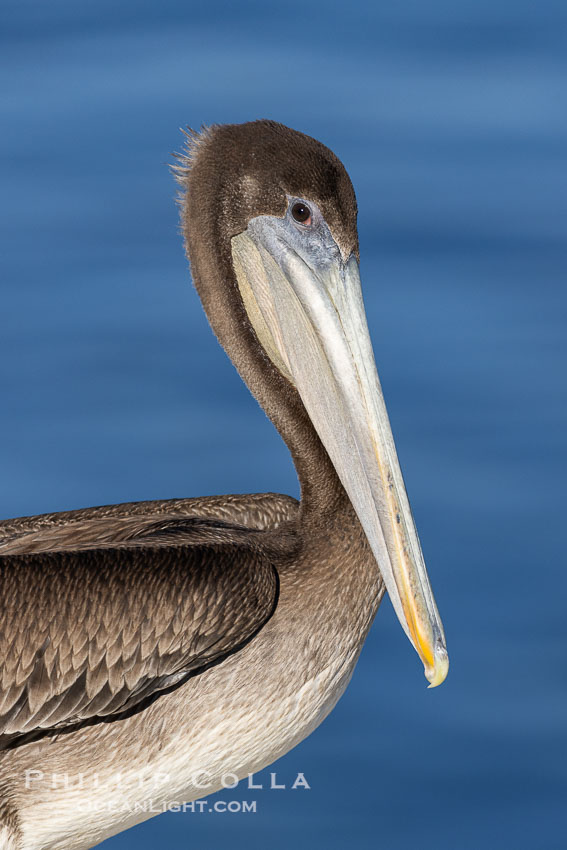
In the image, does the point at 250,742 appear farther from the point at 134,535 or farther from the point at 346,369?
the point at 346,369

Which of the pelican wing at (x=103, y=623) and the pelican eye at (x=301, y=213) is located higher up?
the pelican eye at (x=301, y=213)

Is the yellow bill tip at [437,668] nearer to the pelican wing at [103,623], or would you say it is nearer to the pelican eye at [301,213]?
the pelican wing at [103,623]

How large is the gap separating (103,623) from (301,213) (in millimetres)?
1070

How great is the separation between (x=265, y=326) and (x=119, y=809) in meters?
1.24

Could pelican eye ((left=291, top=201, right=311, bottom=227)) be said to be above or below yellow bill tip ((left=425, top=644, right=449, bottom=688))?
above

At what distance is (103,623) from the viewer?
351 centimetres

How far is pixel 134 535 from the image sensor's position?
376cm

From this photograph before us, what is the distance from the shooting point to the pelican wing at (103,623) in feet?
11.5

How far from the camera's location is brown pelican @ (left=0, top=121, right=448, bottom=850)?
3.50 meters

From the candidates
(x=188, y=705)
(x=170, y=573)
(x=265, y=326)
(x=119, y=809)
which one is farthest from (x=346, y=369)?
(x=119, y=809)

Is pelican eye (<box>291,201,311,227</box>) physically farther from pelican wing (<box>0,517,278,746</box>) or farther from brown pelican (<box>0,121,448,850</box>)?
pelican wing (<box>0,517,278,746</box>)

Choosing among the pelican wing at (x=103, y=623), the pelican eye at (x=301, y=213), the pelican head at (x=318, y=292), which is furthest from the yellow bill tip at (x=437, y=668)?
the pelican eye at (x=301, y=213)

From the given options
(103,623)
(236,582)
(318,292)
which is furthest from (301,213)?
(103,623)

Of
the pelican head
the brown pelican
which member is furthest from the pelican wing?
the pelican head
